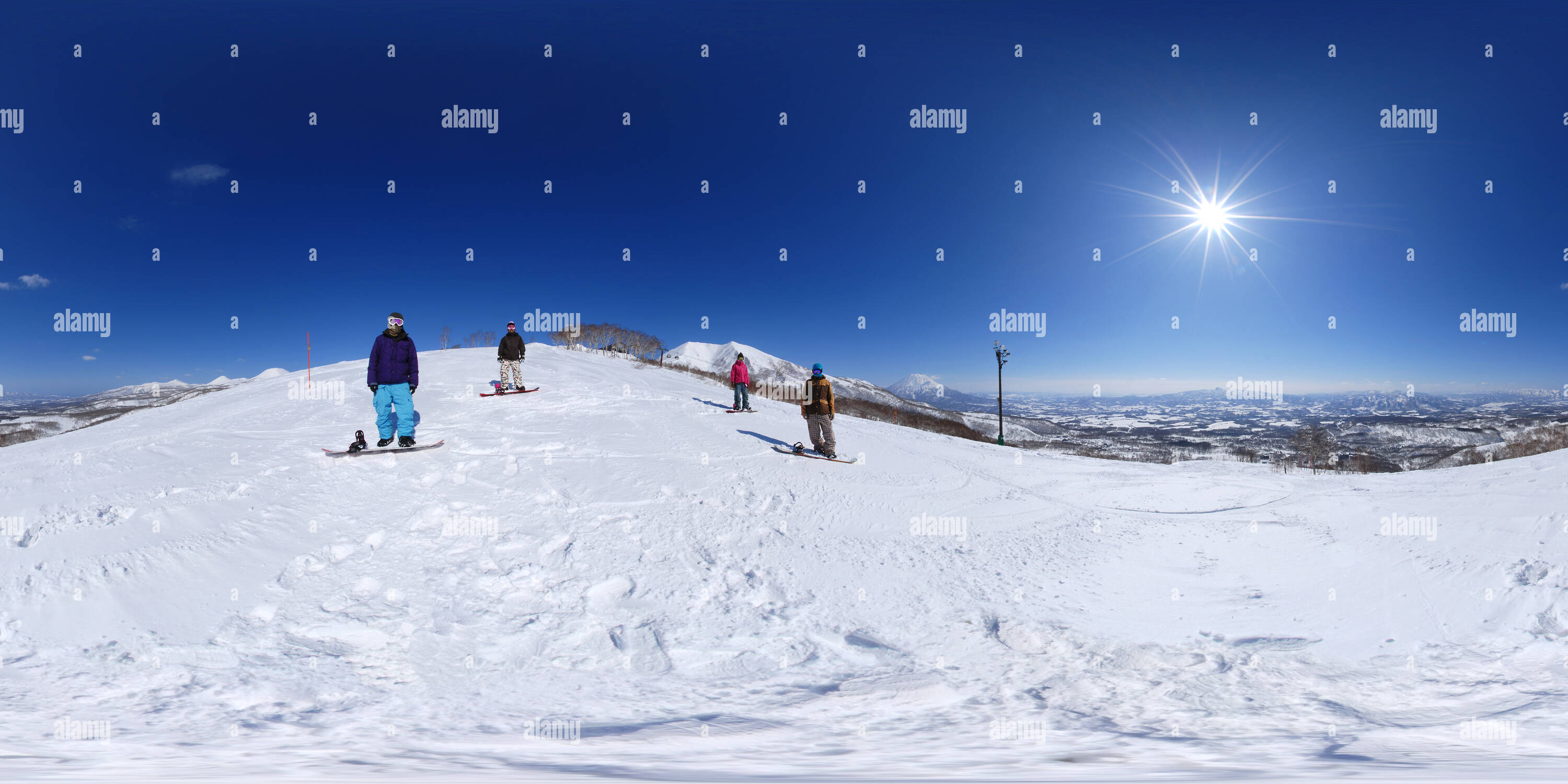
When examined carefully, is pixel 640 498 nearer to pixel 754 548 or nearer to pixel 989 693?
pixel 754 548

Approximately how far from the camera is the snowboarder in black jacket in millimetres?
16312

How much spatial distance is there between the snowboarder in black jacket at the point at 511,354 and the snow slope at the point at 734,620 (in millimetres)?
6029

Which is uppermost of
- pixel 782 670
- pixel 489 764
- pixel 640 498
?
pixel 640 498

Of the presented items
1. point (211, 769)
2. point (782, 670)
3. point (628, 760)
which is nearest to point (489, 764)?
point (628, 760)

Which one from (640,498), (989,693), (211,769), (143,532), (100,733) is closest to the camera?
(211,769)

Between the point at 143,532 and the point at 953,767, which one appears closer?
the point at 953,767

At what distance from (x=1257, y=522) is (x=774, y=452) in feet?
29.1

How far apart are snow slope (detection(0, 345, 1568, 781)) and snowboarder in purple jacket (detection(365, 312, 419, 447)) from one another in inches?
33.0

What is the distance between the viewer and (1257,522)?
925 cm
